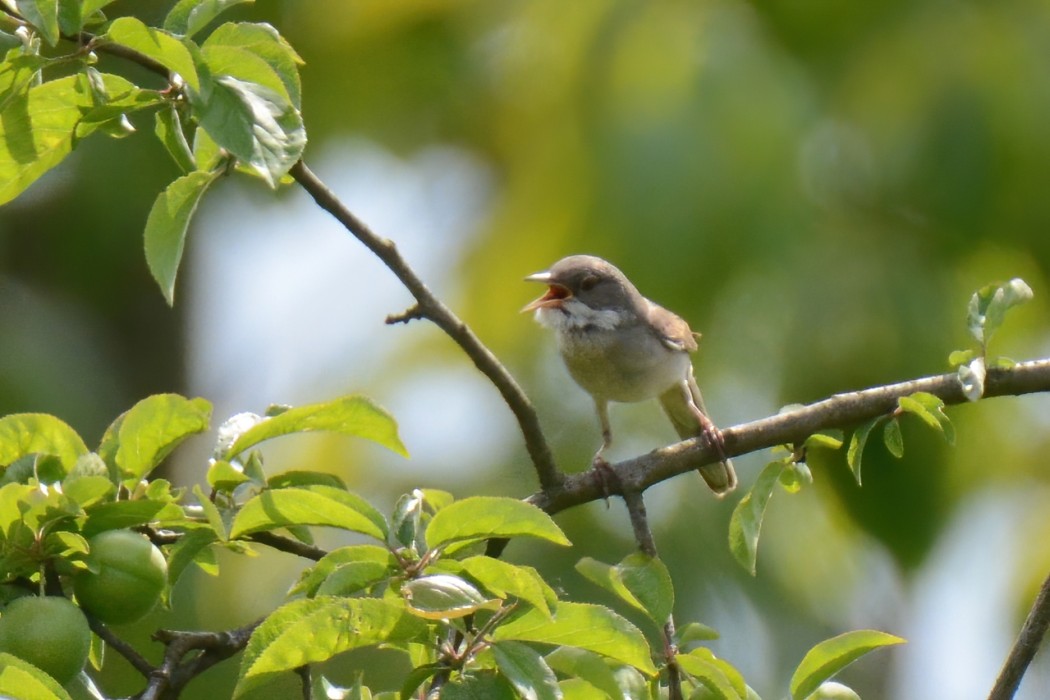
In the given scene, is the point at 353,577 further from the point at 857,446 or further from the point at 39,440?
the point at 857,446

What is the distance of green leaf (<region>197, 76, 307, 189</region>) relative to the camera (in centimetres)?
183

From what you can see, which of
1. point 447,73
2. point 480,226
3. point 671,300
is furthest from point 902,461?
point 447,73

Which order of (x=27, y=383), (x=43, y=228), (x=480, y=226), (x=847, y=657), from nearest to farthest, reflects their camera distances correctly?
(x=847, y=657) < (x=480, y=226) < (x=27, y=383) < (x=43, y=228)

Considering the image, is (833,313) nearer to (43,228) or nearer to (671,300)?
(671,300)

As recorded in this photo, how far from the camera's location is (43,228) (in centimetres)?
1208

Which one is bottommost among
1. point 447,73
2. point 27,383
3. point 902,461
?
point 27,383

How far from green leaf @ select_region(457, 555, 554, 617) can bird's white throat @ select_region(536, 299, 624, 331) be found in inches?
150

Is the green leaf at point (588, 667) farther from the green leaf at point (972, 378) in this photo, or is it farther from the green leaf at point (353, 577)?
the green leaf at point (972, 378)

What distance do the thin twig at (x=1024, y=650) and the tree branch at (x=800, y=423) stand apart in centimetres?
51

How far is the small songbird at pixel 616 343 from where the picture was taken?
5535 mm

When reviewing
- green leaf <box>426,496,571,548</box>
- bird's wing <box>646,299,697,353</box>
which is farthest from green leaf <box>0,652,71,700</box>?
bird's wing <box>646,299,697,353</box>

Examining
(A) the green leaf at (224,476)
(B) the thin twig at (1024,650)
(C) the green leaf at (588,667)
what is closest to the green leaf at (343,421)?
(A) the green leaf at (224,476)

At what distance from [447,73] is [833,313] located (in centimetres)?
439

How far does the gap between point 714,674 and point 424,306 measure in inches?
34.0
